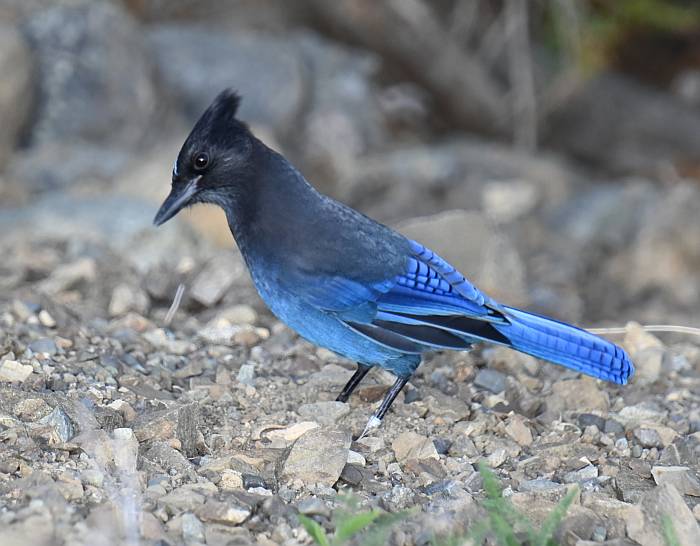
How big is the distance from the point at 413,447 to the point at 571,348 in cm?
58

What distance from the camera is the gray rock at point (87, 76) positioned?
5.78 metres

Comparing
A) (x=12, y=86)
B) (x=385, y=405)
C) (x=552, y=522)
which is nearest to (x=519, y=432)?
(x=385, y=405)

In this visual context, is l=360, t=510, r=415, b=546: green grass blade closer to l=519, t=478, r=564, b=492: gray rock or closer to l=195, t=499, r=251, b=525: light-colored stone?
l=195, t=499, r=251, b=525: light-colored stone

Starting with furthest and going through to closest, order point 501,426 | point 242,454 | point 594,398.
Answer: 1. point 594,398
2. point 501,426
3. point 242,454

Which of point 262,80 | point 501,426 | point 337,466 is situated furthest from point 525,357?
point 262,80

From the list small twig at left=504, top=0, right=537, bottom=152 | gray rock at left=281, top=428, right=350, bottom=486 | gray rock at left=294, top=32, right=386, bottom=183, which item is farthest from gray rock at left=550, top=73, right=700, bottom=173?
gray rock at left=281, top=428, right=350, bottom=486

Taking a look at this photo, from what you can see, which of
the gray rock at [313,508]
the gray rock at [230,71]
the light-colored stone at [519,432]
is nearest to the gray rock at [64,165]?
the gray rock at [230,71]

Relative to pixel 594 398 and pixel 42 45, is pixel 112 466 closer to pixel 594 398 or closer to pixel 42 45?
pixel 594 398

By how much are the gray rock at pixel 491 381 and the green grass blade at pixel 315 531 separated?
125 cm

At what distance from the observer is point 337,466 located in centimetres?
302

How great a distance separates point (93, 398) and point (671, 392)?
74.6 inches

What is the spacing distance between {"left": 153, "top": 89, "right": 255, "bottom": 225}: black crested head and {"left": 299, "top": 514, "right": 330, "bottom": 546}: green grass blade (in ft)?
4.04

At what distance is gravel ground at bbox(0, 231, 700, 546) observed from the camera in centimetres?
272

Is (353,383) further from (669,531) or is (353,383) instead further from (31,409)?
(669,531)
